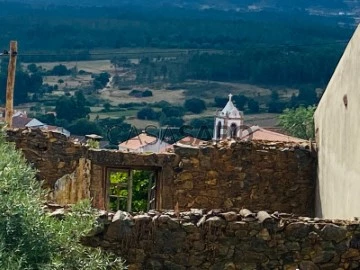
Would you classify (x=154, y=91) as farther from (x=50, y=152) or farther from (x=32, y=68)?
(x=50, y=152)

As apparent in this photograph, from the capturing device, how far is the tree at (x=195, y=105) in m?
94.2

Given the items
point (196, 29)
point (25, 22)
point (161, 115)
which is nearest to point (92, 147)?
point (161, 115)

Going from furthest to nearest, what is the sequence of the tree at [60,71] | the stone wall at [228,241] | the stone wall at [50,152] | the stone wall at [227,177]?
the tree at [60,71] → the stone wall at [50,152] → the stone wall at [227,177] → the stone wall at [228,241]

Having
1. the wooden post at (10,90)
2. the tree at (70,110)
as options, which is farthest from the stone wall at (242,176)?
the tree at (70,110)

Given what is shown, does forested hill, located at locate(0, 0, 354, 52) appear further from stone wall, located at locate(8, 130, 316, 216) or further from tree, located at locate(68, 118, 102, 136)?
stone wall, located at locate(8, 130, 316, 216)

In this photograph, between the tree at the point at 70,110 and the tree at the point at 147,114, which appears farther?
the tree at the point at 147,114

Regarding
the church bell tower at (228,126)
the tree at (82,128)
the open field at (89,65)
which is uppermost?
the church bell tower at (228,126)

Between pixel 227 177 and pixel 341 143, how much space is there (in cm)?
226

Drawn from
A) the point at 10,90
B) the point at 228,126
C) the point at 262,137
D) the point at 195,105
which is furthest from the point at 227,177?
the point at 195,105

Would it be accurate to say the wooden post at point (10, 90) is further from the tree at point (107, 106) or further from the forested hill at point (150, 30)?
the forested hill at point (150, 30)

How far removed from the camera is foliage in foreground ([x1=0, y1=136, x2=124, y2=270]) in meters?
6.57

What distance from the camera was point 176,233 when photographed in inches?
309

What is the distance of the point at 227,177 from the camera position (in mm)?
12578

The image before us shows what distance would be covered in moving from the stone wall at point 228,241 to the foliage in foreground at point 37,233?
0.33 m
